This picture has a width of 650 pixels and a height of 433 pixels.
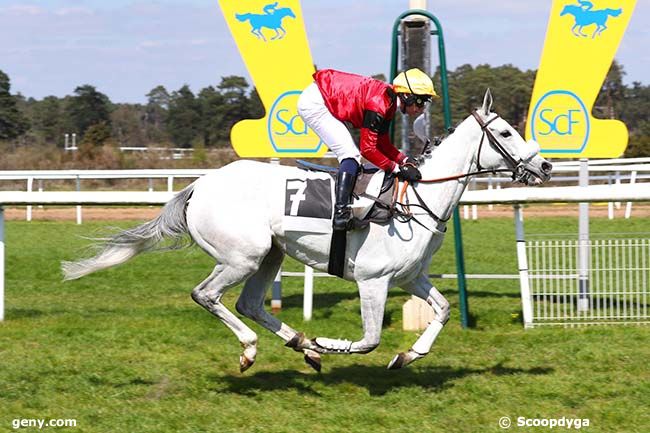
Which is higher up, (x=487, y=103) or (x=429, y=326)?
(x=487, y=103)

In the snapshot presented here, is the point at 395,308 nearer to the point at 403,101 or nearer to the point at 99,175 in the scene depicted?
the point at 403,101

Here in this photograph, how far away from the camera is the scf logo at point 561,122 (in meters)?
9.09

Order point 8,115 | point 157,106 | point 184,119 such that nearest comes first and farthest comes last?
point 8,115, point 184,119, point 157,106

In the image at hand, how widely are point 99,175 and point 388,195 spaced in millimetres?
12432

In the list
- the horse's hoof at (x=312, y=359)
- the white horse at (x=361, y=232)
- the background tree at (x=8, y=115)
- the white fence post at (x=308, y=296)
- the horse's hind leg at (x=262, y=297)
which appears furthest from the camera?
the background tree at (x=8, y=115)

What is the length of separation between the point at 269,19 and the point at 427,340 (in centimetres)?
397

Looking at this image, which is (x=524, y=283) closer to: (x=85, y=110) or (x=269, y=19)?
(x=269, y=19)

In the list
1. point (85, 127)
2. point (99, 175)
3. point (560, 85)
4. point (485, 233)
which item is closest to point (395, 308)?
point (560, 85)

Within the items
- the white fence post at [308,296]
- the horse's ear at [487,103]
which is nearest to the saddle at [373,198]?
the horse's ear at [487,103]

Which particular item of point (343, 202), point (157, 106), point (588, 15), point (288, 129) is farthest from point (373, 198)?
point (157, 106)

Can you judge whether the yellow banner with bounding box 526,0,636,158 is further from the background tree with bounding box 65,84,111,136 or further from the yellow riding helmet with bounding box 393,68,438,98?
the background tree with bounding box 65,84,111,136

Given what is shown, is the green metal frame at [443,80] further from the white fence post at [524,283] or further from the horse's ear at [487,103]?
the horse's ear at [487,103]

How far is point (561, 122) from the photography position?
9.12 m

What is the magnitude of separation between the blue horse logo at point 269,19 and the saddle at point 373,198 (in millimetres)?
3038
